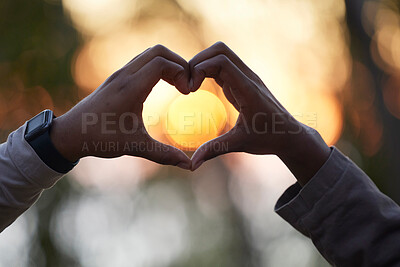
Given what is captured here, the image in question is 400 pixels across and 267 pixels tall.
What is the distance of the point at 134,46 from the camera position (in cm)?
612

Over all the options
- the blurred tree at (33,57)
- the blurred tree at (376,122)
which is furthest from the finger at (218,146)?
the blurred tree at (33,57)

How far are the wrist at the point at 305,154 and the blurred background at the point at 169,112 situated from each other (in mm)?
3563

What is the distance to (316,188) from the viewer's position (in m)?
1.04

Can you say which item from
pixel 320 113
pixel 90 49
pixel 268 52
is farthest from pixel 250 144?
pixel 90 49

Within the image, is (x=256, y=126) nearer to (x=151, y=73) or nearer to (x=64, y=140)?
(x=151, y=73)

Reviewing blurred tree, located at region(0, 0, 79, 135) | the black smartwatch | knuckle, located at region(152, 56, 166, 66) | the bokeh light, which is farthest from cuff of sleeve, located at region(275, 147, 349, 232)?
blurred tree, located at region(0, 0, 79, 135)

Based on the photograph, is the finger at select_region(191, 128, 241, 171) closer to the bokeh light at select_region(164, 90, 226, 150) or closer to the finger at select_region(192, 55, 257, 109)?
the finger at select_region(192, 55, 257, 109)

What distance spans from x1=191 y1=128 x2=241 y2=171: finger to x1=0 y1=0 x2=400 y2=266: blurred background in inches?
139

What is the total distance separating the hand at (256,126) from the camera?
42.8 inches

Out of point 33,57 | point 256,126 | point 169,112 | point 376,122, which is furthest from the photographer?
point 33,57

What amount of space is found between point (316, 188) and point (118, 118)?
21.0 inches

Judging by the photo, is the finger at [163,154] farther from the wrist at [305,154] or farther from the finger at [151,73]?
the wrist at [305,154]

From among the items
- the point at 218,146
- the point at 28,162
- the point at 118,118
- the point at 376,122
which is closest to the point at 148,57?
the point at 118,118
